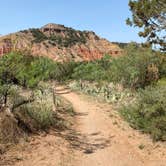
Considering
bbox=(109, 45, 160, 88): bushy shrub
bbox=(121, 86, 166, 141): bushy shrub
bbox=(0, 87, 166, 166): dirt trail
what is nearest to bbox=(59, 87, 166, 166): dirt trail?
A: bbox=(0, 87, 166, 166): dirt trail

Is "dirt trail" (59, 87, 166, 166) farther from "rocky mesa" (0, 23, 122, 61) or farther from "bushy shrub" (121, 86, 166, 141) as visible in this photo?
"rocky mesa" (0, 23, 122, 61)

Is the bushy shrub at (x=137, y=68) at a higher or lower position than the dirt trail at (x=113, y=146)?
higher

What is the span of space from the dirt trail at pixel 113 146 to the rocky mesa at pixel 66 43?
87.6 meters

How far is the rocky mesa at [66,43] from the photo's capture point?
116 metres

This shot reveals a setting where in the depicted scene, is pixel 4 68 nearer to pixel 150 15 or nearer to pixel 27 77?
pixel 27 77

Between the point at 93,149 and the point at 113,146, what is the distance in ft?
3.53

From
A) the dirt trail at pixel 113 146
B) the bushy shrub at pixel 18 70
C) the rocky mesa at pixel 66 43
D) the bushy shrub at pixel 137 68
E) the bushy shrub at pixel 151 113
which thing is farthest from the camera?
the rocky mesa at pixel 66 43

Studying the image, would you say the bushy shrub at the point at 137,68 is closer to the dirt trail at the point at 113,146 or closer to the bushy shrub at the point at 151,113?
the dirt trail at the point at 113,146

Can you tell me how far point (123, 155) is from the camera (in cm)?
1200

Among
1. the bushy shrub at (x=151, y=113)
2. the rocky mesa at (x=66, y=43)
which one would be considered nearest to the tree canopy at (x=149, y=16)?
the bushy shrub at (x=151, y=113)

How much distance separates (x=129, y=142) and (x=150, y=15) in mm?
6870

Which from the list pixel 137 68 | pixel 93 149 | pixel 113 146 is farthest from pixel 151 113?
pixel 137 68

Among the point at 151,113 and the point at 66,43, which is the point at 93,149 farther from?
the point at 66,43

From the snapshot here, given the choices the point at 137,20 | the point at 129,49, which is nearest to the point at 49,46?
the point at 129,49
